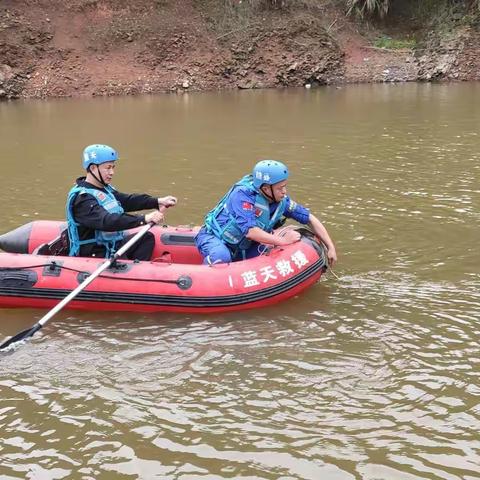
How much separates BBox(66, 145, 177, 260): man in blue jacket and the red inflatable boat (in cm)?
29

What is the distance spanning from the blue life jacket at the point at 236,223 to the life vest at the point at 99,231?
91 cm

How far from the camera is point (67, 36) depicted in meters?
27.7

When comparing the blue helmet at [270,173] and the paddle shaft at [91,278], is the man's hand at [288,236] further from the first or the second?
the paddle shaft at [91,278]

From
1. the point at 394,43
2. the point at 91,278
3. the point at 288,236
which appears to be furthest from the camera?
the point at 394,43

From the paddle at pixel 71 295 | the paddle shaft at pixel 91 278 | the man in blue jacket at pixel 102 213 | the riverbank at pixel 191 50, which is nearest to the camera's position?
the paddle at pixel 71 295

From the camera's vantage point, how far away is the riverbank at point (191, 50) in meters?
26.2

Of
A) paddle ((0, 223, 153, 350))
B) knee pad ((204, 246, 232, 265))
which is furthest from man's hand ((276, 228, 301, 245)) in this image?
paddle ((0, 223, 153, 350))

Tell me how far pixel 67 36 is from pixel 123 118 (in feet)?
36.7

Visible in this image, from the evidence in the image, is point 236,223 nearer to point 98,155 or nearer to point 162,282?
point 162,282

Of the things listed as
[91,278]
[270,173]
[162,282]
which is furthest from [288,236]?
[91,278]

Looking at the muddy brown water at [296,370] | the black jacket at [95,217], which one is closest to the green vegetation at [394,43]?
the muddy brown water at [296,370]

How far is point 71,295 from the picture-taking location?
5.54 meters

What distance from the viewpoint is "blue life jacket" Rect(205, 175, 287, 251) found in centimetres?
617

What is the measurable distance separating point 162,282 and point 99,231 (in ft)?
2.95
